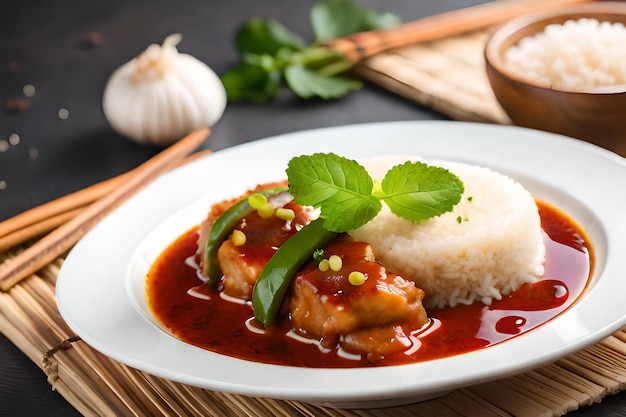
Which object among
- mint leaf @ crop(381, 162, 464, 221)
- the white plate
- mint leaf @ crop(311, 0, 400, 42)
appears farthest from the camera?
mint leaf @ crop(311, 0, 400, 42)

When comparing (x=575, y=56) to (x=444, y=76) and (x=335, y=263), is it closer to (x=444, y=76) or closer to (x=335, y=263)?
(x=444, y=76)

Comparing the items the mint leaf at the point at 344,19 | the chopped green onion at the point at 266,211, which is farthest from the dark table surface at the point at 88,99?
the chopped green onion at the point at 266,211

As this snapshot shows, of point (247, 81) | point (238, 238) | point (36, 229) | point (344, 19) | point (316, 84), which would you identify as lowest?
point (316, 84)

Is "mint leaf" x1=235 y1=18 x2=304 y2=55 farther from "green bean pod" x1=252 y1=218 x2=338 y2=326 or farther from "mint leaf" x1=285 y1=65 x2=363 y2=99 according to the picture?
"green bean pod" x1=252 y1=218 x2=338 y2=326

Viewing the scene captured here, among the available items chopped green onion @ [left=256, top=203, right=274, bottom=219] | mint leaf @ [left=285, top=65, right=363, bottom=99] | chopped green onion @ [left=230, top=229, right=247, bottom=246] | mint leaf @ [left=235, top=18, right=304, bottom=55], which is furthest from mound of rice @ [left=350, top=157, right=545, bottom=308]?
mint leaf @ [left=235, top=18, right=304, bottom=55]

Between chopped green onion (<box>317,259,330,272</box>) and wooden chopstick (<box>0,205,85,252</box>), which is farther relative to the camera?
wooden chopstick (<box>0,205,85,252</box>)

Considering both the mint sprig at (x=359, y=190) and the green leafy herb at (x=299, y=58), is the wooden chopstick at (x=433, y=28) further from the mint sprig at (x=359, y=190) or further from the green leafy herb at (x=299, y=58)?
the mint sprig at (x=359, y=190)

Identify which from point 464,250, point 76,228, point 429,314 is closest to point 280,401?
point 429,314
